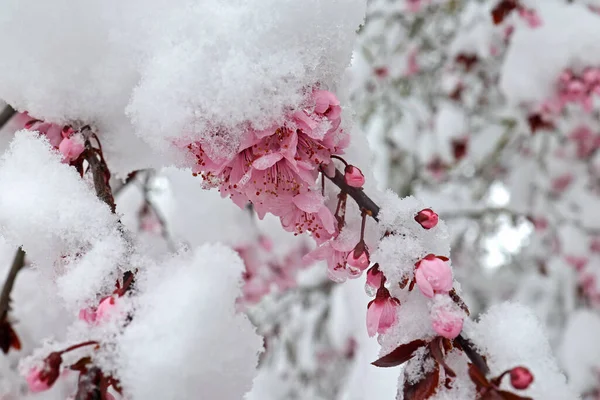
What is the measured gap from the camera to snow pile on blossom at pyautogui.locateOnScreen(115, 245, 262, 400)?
0.55 m

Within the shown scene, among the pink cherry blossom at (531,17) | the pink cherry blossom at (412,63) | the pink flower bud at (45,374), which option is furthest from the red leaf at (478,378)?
the pink cherry blossom at (412,63)

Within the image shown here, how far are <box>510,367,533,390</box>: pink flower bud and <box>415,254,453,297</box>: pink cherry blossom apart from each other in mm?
→ 133

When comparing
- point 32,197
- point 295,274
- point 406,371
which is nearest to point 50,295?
point 32,197

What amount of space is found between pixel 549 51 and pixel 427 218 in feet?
6.57

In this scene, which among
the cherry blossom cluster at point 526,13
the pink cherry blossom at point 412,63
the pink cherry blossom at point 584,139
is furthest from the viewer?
the pink cherry blossom at point 412,63

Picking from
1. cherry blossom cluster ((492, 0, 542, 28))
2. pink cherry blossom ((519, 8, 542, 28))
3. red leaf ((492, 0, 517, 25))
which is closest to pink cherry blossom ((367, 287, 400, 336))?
red leaf ((492, 0, 517, 25))

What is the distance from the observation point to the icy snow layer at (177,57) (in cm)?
65

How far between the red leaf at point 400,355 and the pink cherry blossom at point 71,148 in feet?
1.73

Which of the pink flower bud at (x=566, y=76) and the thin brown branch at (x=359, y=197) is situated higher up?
the pink flower bud at (x=566, y=76)

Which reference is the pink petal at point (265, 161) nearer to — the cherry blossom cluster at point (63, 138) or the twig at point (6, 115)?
the cherry blossom cluster at point (63, 138)

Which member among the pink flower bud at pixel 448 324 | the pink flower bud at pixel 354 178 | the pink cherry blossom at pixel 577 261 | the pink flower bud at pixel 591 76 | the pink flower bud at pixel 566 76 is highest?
the pink cherry blossom at pixel 577 261

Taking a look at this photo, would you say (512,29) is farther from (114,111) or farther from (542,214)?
(114,111)

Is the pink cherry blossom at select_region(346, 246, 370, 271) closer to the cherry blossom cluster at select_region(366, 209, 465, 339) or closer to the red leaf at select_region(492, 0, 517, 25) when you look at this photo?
the cherry blossom cluster at select_region(366, 209, 465, 339)

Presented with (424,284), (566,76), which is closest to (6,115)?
(424,284)
